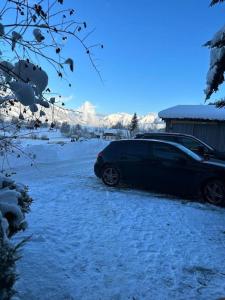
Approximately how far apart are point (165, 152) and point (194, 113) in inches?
552

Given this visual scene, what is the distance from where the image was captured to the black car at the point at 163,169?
35.0 ft

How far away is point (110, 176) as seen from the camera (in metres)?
12.2

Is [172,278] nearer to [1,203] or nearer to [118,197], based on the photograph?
[1,203]

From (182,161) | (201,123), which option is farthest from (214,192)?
(201,123)

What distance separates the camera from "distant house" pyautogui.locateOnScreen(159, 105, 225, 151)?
24.3m

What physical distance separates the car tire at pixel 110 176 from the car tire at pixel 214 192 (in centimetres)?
267

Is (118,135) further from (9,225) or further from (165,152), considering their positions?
(9,225)

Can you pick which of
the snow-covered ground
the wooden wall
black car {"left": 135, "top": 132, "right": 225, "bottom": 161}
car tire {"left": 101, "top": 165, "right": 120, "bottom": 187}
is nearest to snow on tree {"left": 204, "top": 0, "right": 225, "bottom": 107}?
the snow-covered ground

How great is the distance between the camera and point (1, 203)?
4.50 meters

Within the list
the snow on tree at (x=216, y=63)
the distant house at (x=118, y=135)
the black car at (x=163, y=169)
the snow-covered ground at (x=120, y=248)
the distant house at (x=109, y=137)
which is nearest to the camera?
the snow-covered ground at (x=120, y=248)

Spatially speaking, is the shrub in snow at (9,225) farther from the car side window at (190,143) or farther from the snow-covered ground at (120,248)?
the car side window at (190,143)

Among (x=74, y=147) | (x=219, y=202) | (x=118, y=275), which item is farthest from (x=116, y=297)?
(x=74, y=147)

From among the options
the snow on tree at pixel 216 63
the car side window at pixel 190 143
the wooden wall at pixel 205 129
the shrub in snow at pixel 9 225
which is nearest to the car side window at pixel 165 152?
the snow on tree at pixel 216 63

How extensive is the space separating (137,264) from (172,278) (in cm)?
59
